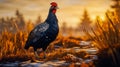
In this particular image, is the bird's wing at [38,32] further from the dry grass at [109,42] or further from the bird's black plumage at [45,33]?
the dry grass at [109,42]

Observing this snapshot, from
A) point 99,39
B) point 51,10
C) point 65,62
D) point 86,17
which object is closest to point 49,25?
point 51,10

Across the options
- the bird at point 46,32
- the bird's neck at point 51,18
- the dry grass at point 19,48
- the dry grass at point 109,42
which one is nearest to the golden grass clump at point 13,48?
the dry grass at point 19,48

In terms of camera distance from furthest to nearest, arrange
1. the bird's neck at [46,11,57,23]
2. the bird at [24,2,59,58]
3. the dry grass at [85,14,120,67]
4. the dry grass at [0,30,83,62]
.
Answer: the bird's neck at [46,11,57,23]
the bird at [24,2,59,58]
the dry grass at [0,30,83,62]
the dry grass at [85,14,120,67]

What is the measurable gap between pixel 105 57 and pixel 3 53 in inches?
140

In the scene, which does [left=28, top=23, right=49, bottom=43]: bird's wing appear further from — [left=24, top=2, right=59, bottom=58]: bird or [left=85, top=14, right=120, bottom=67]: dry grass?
[left=85, top=14, right=120, bottom=67]: dry grass

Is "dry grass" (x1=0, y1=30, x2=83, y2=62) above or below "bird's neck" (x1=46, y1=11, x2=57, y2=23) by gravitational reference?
below

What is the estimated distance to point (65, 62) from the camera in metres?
8.18

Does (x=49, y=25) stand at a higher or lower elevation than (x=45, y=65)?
higher

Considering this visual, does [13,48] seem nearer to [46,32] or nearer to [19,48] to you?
[19,48]

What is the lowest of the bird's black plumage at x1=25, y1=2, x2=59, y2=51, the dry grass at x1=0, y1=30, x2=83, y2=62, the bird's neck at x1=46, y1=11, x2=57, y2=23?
the dry grass at x1=0, y1=30, x2=83, y2=62

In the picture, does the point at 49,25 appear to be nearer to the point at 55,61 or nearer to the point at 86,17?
the point at 55,61

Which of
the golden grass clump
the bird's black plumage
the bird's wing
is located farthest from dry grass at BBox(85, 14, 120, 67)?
the golden grass clump

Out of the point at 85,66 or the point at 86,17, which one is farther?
the point at 86,17

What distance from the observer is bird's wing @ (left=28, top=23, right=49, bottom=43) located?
9.18m
